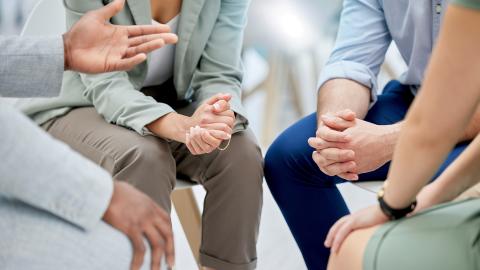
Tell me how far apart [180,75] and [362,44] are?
1.42 feet

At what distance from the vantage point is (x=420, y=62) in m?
1.58

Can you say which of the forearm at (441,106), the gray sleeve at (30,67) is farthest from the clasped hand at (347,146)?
the gray sleeve at (30,67)

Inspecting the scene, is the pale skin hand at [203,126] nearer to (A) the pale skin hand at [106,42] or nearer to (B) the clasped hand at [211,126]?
(B) the clasped hand at [211,126]

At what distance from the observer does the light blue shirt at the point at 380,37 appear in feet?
5.03

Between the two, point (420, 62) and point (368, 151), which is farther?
point (420, 62)

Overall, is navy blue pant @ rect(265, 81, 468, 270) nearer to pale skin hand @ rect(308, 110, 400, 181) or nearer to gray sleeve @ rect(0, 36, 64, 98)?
pale skin hand @ rect(308, 110, 400, 181)

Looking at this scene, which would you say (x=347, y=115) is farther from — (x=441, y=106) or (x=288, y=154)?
(x=441, y=106)

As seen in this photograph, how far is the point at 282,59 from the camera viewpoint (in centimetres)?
278

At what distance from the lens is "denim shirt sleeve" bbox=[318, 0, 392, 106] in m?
1.65

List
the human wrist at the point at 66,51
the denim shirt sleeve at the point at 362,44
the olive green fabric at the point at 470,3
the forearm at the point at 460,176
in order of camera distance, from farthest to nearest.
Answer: the denim shirt sleeve at the point at 362,44 → the human wrist at the point at 66,51 → the forearm at the point at 460,176 → the olive green fabric at the point at 470,3

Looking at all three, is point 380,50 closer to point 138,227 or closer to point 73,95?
point 73,95

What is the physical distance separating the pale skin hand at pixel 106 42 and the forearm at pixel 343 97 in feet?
1.35

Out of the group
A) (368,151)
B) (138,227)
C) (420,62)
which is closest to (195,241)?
(368,151)

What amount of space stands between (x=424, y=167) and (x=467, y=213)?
0.09 meters
